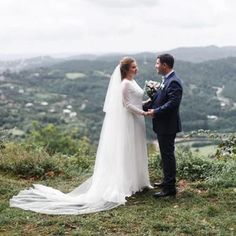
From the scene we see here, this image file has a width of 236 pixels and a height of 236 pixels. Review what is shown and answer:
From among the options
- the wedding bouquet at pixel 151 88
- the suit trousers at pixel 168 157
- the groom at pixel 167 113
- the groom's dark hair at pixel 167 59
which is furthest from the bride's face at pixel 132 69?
the suit trousers at pixel 168 157

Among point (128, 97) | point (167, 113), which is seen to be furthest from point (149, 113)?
point (128, 97)

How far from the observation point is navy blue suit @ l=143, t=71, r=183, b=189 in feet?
24.5

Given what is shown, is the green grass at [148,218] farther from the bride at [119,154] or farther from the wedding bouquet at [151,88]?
the wedding bouquet at [151,88]

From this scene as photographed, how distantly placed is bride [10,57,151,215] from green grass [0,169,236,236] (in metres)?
0.31

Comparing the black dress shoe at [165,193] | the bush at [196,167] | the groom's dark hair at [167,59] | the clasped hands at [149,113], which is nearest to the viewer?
the groom's dark hair at [167,59]

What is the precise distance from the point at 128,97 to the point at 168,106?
1004mm

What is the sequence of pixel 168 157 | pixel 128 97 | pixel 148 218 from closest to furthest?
pixel 148 218 → pixel 168 157 → pixel 128 97

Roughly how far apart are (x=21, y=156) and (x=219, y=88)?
296 ft

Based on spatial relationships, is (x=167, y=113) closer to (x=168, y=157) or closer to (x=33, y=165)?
(x=168, y=157)

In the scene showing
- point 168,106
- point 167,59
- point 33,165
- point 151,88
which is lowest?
point 33,165

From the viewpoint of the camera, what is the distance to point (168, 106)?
7.43 metres

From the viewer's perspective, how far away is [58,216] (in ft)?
23.2

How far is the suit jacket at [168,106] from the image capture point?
24.4ft

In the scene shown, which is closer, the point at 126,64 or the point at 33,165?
the point at 126,64
